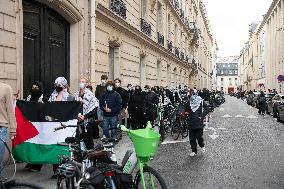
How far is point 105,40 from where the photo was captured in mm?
16578

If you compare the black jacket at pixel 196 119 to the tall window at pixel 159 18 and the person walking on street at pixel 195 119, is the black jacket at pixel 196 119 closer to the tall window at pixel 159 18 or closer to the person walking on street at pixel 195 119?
the person walking on street at pixel 195 119

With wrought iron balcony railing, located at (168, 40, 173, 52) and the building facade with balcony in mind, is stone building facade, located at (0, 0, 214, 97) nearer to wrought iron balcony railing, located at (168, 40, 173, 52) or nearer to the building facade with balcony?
wrought iron balcony railing, located at (168, 40, 173, 52)

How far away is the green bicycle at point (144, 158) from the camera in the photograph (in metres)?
4.90

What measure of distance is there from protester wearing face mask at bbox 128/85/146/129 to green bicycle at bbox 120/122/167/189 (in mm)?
8425

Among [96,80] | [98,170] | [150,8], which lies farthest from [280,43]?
[98,170]

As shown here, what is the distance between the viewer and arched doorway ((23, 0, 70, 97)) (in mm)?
10652

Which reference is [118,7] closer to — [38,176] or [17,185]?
[38,176]

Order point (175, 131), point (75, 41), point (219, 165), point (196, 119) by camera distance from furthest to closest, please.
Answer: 1. point (75, 41)
2. point (175, 131)
3. point (196, 119)
4. point (219, 165)

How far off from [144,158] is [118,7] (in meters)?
13.6

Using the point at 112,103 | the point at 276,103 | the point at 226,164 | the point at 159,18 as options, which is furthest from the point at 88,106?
the point at 159,18

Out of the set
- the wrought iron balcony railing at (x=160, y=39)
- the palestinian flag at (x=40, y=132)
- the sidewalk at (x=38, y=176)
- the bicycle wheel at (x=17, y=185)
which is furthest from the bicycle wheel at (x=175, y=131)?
the wrought iron balcony railing at (x=160, y=39)

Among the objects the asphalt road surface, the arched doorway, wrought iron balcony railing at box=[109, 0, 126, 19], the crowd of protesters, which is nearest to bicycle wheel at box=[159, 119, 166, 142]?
the asphalt road surface

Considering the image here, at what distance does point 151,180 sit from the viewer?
16.8 ft

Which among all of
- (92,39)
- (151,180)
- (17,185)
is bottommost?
(151,180)
